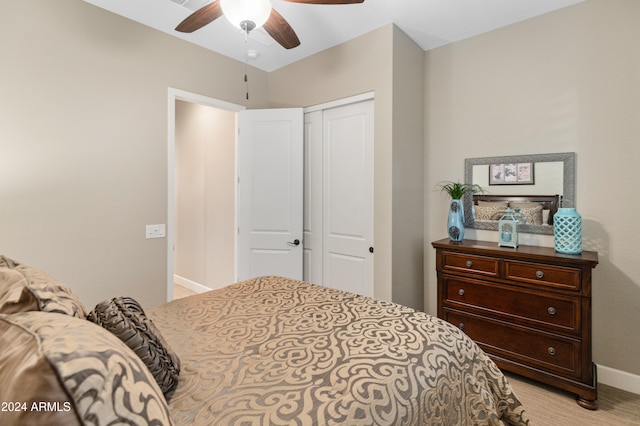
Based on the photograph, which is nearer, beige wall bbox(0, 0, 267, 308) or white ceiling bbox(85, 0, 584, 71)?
beige wall bbox(0, 0, 267, 308)

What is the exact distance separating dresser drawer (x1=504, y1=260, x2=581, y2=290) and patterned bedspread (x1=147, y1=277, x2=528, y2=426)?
1.12 m

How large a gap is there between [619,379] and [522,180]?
1611 mm

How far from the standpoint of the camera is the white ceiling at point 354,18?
2408mm

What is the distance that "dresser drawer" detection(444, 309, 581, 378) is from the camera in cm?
206

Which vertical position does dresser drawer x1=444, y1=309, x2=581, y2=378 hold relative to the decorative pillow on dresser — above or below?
below

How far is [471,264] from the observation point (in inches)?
96.1

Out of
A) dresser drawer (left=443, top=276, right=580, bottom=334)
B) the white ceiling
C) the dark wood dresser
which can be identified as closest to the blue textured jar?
the dark wood dresser

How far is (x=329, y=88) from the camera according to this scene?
10.2ft

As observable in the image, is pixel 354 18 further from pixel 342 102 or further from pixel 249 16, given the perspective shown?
→ pixel 249 16

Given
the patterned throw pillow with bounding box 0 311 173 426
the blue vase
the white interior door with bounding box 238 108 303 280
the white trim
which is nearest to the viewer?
the patterned throw pillow with bounding box 0 311 173 426

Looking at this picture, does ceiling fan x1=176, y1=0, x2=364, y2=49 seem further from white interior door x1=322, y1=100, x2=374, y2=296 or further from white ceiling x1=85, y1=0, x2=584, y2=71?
white interior door x1=322, y1=100, x2=374, y2=296

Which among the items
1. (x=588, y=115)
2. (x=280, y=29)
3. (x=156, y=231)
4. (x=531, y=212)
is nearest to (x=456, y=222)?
(x=531, y=212)

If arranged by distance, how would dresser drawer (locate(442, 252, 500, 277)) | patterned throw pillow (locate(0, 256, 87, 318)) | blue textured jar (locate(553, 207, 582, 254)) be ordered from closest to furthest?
1. patterned throw pillow (locate(0, 256, 87, 318))
2. blue textured jar (locate(553, 207, 582, 254))
3. dresser drawer (locate(442, 252, 500, 277))

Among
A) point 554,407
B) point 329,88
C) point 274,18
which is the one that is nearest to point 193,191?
point 329,88
